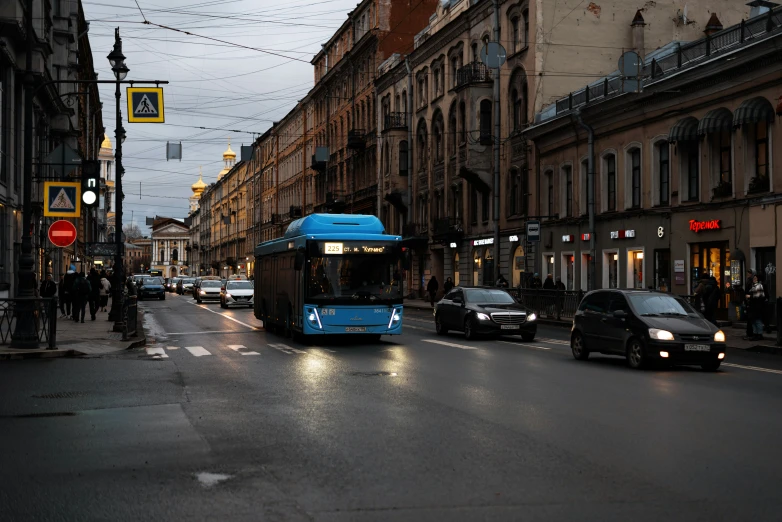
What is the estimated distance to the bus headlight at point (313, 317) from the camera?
23766 millimetres

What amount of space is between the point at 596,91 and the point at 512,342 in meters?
18.0

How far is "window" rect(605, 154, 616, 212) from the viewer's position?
39325mm

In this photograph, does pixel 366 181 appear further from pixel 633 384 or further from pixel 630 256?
pixel 633 384

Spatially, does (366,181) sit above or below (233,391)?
above

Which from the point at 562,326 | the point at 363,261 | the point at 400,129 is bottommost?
the point at 562,326

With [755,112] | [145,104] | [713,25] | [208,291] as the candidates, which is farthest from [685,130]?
[208,291]

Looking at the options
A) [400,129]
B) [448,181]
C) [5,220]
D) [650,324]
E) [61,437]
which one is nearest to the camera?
[61,437]

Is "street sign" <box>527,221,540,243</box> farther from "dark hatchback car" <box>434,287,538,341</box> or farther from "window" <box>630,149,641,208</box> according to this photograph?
"dark hatchback car" <box>434,287,538,341</box>

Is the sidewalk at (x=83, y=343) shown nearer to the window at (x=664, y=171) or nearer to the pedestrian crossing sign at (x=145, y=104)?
the pedestrian crossing sign at (x=145, y=104)

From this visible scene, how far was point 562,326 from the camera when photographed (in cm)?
3500

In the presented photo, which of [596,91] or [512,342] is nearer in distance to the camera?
[512,342]

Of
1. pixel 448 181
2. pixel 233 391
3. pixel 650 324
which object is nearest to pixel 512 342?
pixel 650 324

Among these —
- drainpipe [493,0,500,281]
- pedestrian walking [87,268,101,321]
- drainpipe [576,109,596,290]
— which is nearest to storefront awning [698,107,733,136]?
drainpipe [576,109,596,290]

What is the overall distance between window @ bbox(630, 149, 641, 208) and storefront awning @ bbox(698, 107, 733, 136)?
5.62 m
